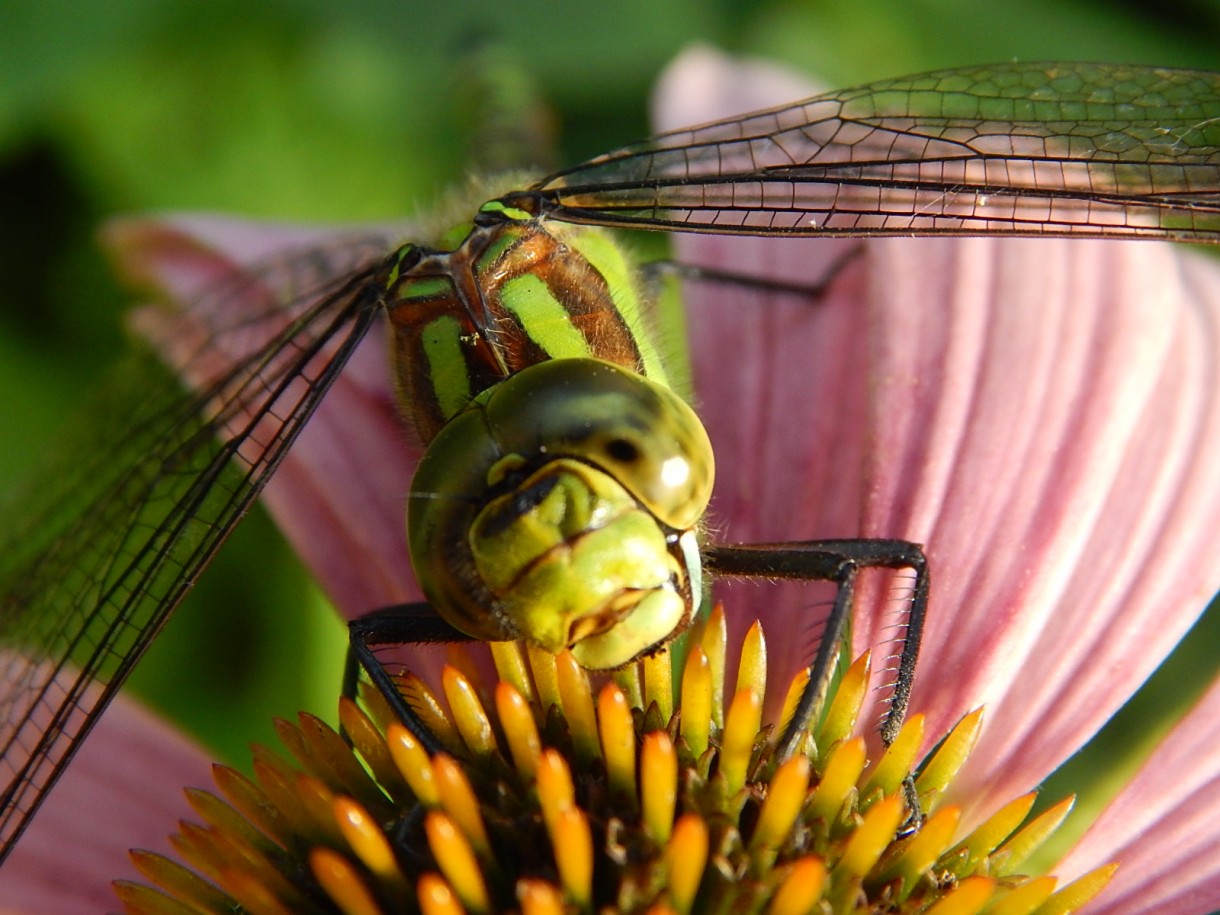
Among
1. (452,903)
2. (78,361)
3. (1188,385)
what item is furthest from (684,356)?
(78,361)

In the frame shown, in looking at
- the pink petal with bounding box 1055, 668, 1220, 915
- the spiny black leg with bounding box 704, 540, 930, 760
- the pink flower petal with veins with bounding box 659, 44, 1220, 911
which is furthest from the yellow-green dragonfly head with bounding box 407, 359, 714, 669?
the pink petal with bounding box 1055, 668, 1220, 915

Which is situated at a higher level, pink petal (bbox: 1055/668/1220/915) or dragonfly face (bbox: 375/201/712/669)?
dragonfly face (bbox: 375/201/712/669)

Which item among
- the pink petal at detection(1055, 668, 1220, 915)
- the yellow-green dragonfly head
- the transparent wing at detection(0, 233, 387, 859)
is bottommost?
the pink petal at detection(1055, 668, 1220, 915)

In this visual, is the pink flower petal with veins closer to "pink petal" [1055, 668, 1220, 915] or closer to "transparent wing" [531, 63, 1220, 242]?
"pink petal" [1055, 668, 1220, 915]

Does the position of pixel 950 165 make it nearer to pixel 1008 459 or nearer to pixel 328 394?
pixel 1008 459

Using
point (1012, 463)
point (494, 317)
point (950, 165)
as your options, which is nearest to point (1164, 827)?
point (1012, 463)

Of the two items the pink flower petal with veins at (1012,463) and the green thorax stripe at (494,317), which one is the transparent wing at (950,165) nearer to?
the green thorax stripe at (494,317)
